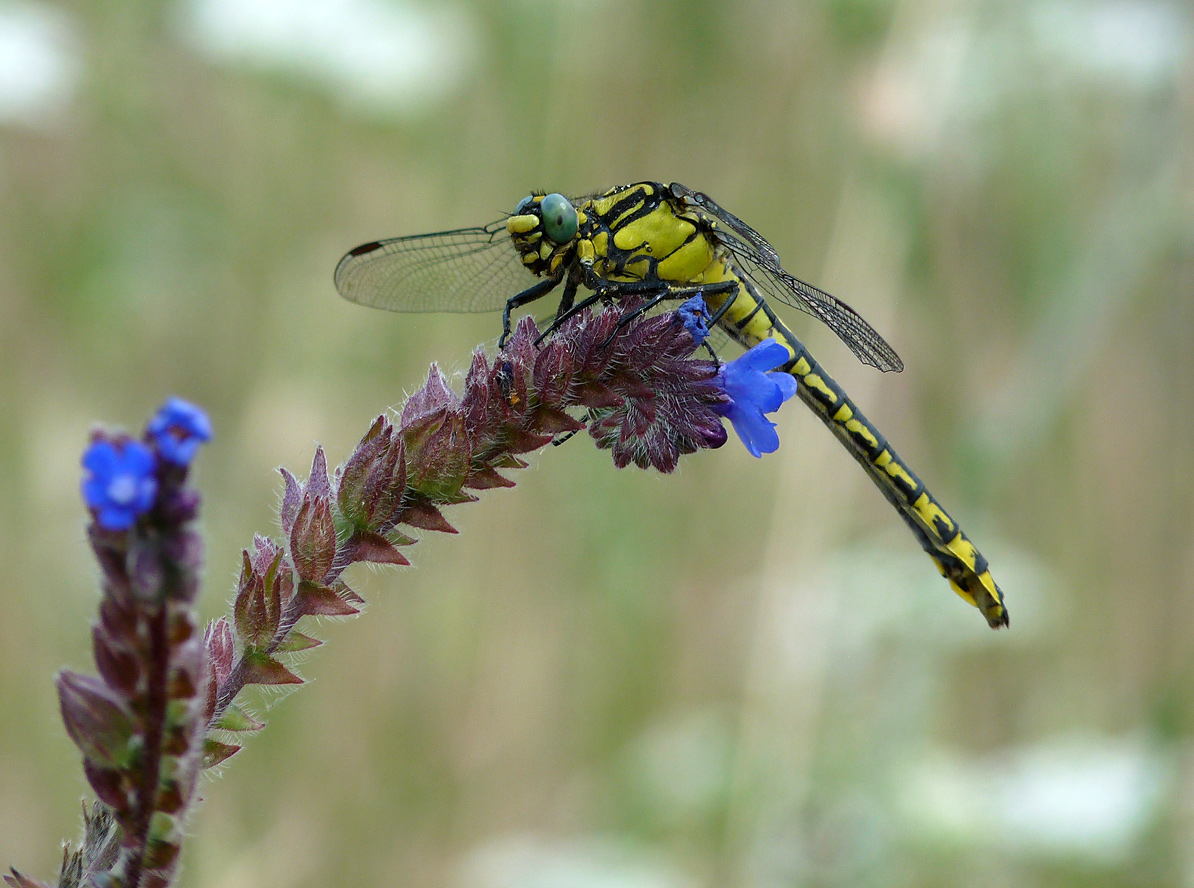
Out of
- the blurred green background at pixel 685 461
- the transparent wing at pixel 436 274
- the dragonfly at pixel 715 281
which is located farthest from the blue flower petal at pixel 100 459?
the blurred green background at pixel 685 461

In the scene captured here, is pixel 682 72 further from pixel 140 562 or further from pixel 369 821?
pixel 140 562

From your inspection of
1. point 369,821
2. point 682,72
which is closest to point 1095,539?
point 682,72

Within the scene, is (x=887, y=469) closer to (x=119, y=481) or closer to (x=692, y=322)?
(x=692, y=322)

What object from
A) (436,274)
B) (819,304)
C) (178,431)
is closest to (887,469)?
(819,304)

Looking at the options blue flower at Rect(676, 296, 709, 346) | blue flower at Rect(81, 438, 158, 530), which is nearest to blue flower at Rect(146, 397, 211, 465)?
blue flower at Rect(81, 438, 158, 530)

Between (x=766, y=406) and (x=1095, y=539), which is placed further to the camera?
(x=1095, y=539)
